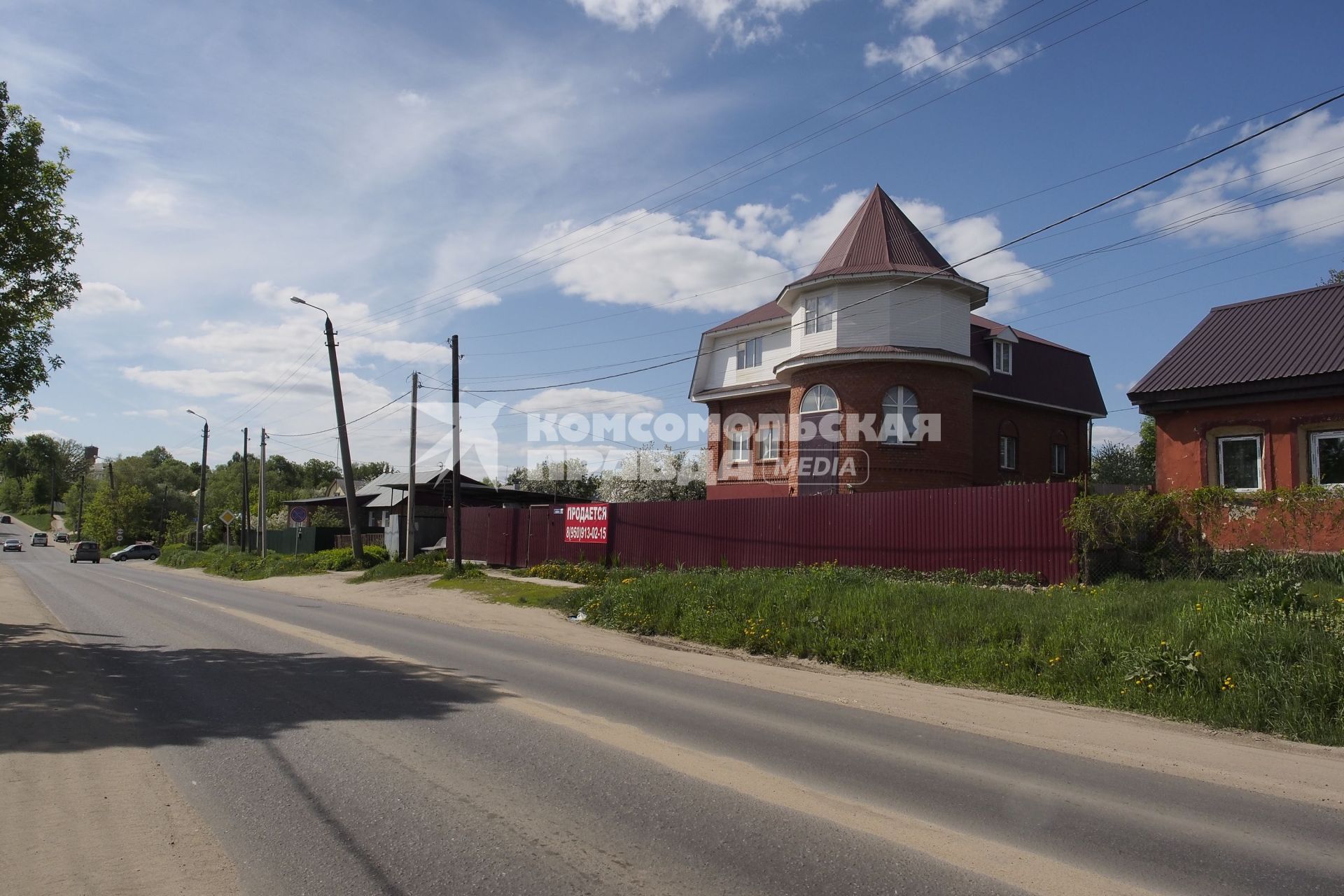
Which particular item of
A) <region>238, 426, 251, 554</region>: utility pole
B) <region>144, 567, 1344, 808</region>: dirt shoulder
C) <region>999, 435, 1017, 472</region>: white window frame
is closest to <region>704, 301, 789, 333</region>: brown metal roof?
<region>999, 435, 1017, 472</region>: white window frame

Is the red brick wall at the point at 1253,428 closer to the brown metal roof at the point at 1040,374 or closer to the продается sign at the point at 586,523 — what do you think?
the brown metal roof at the point at 1040,374

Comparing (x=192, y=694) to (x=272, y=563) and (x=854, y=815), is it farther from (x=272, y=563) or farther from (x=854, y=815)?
(x=272, y=563)

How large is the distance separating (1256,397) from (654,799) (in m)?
17.6

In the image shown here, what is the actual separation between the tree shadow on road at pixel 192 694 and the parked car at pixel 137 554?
5811cm

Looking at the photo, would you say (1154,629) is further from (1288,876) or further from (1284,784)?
(1288,876)

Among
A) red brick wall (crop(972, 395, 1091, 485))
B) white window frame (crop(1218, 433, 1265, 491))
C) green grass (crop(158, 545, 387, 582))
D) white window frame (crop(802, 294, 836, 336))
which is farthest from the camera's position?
green grass (crop(158, 545, 387, 582))

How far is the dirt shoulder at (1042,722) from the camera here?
6754 millimetres

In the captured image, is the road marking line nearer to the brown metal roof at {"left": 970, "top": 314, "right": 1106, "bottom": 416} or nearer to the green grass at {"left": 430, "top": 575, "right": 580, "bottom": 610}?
the green grass at {"left": 430, "top": 575, "right": 580, "bottom": 610}

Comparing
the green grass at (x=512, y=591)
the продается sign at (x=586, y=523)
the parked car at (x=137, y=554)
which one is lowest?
the parked car at (x=137, y=554)

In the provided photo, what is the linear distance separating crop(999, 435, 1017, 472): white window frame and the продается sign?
574 inches

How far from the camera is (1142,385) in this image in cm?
1962

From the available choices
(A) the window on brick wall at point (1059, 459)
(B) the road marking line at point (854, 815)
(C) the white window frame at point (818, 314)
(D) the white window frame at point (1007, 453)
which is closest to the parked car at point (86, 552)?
(C) the white window frame at point (818, 314)

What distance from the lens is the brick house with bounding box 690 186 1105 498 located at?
2636 centimetres

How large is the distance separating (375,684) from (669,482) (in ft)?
136
